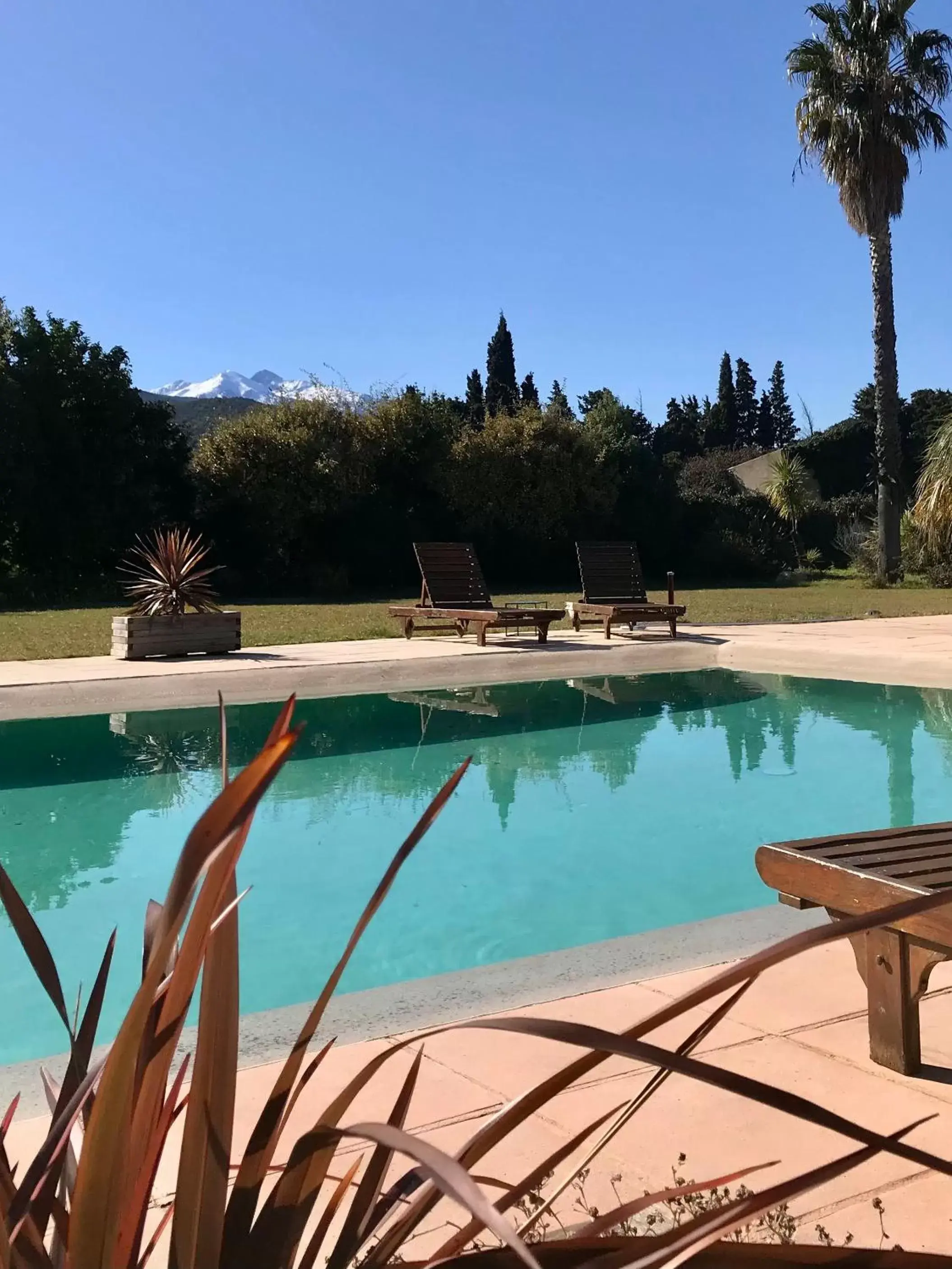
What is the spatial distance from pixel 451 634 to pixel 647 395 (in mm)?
29773

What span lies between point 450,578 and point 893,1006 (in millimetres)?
10981

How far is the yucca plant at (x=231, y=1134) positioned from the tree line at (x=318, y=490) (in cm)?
2141

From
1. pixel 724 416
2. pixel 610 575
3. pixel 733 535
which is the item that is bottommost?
pixel 610 575

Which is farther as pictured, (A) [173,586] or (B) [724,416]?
(B) [724,416]

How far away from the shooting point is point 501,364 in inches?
1977

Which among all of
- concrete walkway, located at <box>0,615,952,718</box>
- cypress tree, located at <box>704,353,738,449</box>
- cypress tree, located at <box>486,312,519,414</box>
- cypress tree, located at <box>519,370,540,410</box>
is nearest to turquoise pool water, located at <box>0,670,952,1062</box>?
concrete walkway, located at <box>0,615,952,718</box>

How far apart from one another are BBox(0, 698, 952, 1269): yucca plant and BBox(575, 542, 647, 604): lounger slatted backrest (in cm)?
1286

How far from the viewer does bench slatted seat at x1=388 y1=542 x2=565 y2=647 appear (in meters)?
12.5

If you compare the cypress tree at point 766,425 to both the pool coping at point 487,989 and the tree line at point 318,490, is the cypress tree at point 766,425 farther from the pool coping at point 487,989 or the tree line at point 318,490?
the pool coping at point 487,989

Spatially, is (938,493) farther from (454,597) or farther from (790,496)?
(454,597)

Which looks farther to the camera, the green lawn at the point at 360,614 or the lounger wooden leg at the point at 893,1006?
the green lawn at the point at 360,614


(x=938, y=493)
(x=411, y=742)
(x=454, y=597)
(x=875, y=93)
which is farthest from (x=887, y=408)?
(x=411, y=742)

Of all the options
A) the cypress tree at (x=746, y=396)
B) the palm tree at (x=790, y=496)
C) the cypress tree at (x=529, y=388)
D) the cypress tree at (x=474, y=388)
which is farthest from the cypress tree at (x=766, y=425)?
the palm tree at (x=790, y=496)

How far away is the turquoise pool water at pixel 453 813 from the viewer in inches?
181
